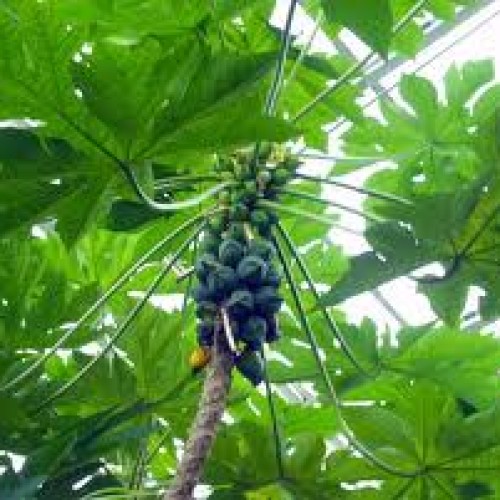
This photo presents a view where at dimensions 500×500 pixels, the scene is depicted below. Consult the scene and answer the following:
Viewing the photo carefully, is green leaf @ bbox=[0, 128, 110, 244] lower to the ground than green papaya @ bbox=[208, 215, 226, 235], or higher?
higher

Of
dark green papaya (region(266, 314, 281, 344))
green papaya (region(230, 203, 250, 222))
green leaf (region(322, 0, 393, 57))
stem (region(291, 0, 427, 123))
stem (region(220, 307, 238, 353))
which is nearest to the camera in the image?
green leaf (region(322, 0, 393, 57))

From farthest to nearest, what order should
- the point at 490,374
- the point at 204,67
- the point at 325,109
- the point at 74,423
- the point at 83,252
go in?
the point at 83,252 < the point at 325,109 < the point at 490,374 < the point at 74,423 < the point at 204,67

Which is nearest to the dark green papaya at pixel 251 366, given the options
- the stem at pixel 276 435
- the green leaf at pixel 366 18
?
the stem at pixel 276 435

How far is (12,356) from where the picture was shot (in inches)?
72.1

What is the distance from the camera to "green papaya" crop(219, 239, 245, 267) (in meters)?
1.54

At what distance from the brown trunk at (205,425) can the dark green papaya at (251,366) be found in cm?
5

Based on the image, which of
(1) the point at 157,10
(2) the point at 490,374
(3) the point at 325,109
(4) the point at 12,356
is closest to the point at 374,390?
(2) the point at 490,374

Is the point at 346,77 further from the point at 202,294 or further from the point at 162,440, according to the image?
the point at 162,440

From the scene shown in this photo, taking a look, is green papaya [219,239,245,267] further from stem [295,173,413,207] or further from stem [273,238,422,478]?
stem [295,173,413,207]

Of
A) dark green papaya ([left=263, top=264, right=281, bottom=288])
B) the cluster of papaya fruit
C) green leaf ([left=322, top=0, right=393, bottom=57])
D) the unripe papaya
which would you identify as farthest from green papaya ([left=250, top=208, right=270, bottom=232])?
green leaf ([left=322, top=0, right=393, bottom=57])

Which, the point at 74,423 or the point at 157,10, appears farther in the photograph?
the point at 74,423

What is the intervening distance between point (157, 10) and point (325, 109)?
0.54 m

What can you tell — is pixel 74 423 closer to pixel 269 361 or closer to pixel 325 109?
pixel 269 361

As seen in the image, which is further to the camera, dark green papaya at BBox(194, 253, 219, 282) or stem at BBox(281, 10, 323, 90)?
stem at BBox(281, 10, 323, 90)
